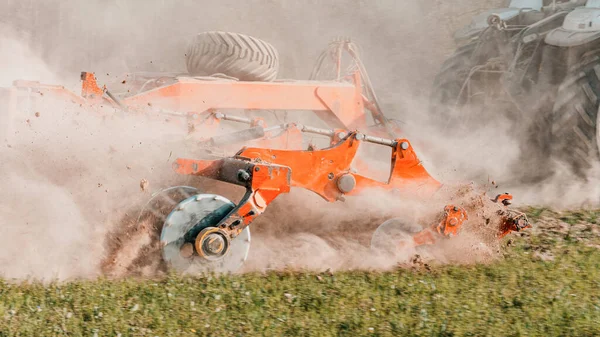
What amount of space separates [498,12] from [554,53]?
139 centimetres

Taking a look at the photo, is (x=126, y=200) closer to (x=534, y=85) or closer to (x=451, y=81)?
(x=534, y=85)

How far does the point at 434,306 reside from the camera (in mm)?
5562

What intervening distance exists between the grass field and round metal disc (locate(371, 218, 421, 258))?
0.26m

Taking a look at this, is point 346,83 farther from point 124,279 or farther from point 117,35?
point 117,35

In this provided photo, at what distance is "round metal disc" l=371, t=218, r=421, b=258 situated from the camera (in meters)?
6.69

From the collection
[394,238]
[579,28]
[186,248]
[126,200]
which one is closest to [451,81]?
[579,28]

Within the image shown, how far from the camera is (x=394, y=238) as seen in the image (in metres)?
6.73

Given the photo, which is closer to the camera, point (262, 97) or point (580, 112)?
point (262, 97)

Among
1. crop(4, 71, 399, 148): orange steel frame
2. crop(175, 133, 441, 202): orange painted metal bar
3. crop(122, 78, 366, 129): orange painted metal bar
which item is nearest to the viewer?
crop(175, 133, 441, 202): orange painted metal bar

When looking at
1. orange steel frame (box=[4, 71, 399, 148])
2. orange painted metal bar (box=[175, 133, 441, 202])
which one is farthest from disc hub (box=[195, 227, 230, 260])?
orange steel frame (box=[4, 71, 399, 148])

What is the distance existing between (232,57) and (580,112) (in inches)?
135

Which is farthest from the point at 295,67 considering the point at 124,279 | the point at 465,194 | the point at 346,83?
the point at 124,279

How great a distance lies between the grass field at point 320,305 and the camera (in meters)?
4.93

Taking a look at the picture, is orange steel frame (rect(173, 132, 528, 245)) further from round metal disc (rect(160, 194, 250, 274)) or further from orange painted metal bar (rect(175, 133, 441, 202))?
round metal disc (rect(160, 194, 250, 274))
